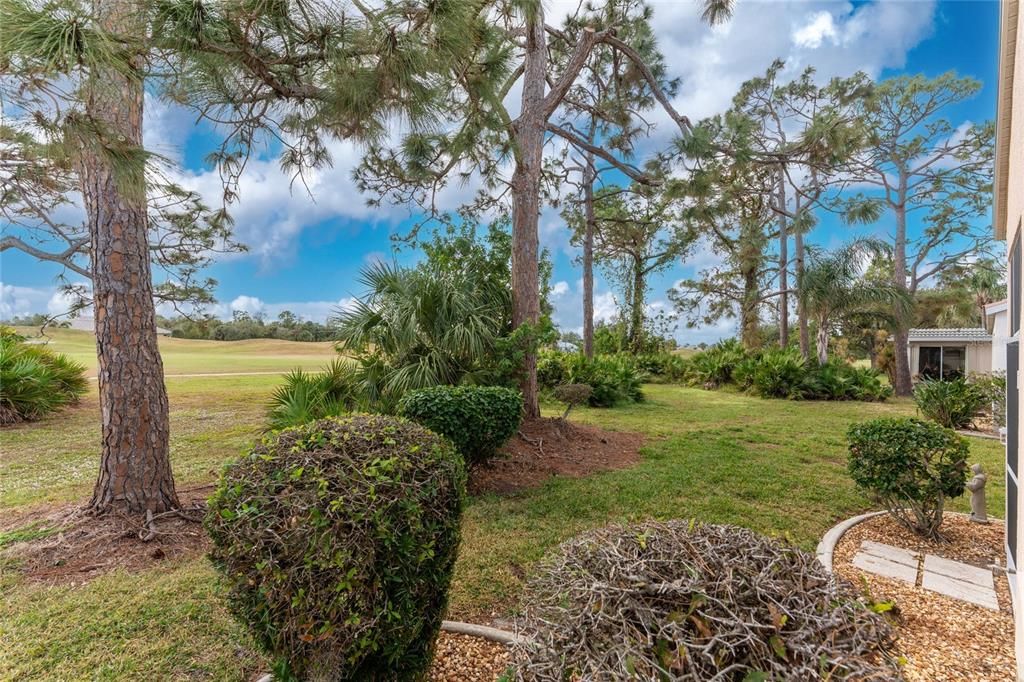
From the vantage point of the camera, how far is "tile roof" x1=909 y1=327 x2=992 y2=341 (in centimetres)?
1441

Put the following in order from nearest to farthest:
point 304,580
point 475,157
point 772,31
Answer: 1. point 304,580
2. point 475,157
3. point 772,31

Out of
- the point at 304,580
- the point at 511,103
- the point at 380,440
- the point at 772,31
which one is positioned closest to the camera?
the point at 304,580

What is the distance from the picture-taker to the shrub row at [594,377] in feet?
33.8

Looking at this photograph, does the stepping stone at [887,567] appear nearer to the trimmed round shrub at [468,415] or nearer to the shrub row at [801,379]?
the trimmed round shrub at [468,415]

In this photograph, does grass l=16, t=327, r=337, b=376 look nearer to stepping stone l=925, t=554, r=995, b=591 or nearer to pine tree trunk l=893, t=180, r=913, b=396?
stepping stone l=925, t=554, r=995, b=591

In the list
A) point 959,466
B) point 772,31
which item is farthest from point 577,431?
point 772,31

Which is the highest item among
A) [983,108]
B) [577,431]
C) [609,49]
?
[983,108]

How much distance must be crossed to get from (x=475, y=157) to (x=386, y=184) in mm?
1645

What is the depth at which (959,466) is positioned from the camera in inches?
130

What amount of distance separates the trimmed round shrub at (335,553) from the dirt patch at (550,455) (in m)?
2.84

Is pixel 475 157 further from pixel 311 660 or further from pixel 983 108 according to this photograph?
pixel 983 108

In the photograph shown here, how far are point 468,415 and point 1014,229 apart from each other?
4.14 meters

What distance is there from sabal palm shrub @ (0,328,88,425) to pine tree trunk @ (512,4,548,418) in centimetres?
817

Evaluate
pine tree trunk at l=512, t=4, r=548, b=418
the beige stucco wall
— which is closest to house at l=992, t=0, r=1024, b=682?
pine tree trunk at l=512, t=4, r=548, b=418
